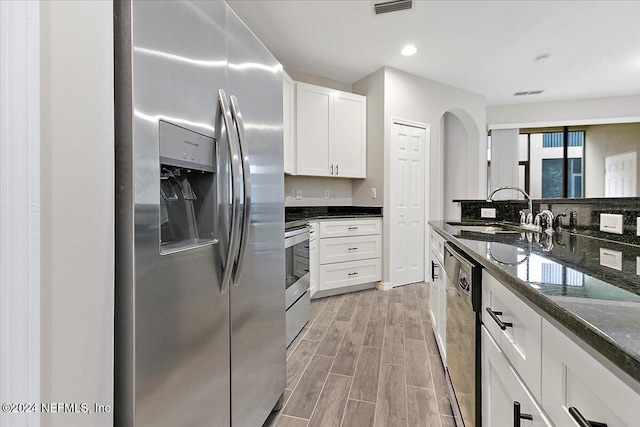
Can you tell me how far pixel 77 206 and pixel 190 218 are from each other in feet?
1.29

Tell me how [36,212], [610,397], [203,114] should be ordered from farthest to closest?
1. [203,114]
2. [36,212]
3. [610,397]

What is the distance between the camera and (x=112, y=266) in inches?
26.4

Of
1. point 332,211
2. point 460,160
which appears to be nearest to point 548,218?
point 332,211

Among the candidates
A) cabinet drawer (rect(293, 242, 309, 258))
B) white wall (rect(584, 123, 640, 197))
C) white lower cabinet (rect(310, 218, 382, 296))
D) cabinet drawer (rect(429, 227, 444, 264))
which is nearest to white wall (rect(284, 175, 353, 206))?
white lower cabinet (rect(310, 218, 382, 296))

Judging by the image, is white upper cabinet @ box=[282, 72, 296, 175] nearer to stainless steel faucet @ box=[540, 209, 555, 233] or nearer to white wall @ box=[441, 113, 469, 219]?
stainless steel faucet @ box=[540, 209, 555, 233]

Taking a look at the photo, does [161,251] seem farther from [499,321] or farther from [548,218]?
[548,218]

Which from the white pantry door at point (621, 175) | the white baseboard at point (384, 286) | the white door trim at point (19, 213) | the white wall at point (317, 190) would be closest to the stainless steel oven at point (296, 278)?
the white wall at point (317, 190)

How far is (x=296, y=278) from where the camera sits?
244 cm

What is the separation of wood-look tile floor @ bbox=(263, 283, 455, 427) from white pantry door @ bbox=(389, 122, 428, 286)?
102cm

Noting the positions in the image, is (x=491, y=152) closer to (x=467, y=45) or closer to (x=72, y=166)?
(x=467, y=45)

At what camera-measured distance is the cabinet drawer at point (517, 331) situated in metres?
0.63

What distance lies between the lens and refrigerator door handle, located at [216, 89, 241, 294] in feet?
3.29

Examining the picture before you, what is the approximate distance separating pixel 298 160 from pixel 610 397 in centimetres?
339

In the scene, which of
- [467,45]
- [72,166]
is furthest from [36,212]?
[467,45]
